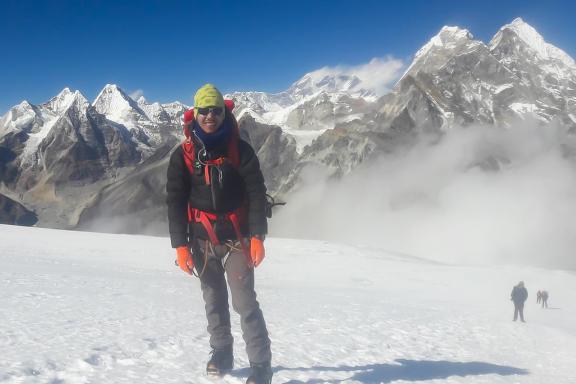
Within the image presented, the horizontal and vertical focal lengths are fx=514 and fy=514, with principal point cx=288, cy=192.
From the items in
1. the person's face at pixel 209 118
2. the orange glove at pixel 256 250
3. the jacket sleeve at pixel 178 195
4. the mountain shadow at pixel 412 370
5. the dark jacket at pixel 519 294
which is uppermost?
the person's face at pixel 209 118

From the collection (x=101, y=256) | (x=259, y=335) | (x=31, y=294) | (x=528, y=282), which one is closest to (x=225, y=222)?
(x=259, y=335)

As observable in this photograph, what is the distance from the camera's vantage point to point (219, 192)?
589cm

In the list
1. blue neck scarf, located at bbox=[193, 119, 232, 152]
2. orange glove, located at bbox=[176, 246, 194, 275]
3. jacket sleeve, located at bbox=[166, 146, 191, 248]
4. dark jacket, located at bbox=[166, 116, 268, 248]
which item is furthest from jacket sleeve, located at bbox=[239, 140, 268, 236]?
orange glove, located at bbox=[176, 246, 194, 275]

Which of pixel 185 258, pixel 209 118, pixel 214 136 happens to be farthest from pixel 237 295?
pixel 209 118

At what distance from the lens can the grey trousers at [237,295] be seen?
5.96 m

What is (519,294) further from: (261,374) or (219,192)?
(219,192)

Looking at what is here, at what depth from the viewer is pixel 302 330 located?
9242mm

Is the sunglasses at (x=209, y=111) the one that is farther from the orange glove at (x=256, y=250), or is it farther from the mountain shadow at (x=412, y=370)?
the mountain shadow at (x=412, y=370)

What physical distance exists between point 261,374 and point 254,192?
6.84 ft

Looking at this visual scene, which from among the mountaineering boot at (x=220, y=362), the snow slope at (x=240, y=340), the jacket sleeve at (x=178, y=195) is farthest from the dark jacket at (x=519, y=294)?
the jacket sleeve at (x=178, y=195)

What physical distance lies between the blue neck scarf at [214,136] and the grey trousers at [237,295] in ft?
3.87

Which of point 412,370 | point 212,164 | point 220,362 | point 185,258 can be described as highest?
point 212,164

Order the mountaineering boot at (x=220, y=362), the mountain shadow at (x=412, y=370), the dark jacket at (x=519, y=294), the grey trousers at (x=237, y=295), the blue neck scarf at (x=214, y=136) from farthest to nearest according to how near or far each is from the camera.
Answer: the dark jacket at (x=519, y=294), the mountain shadow at (x=412, y=370), the mountaineering boot at (x=220, y=362), the grey trousers at (x=237, y=295), the blue neck scarf at (x=214, y=136)

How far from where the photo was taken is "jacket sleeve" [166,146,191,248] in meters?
5.97
